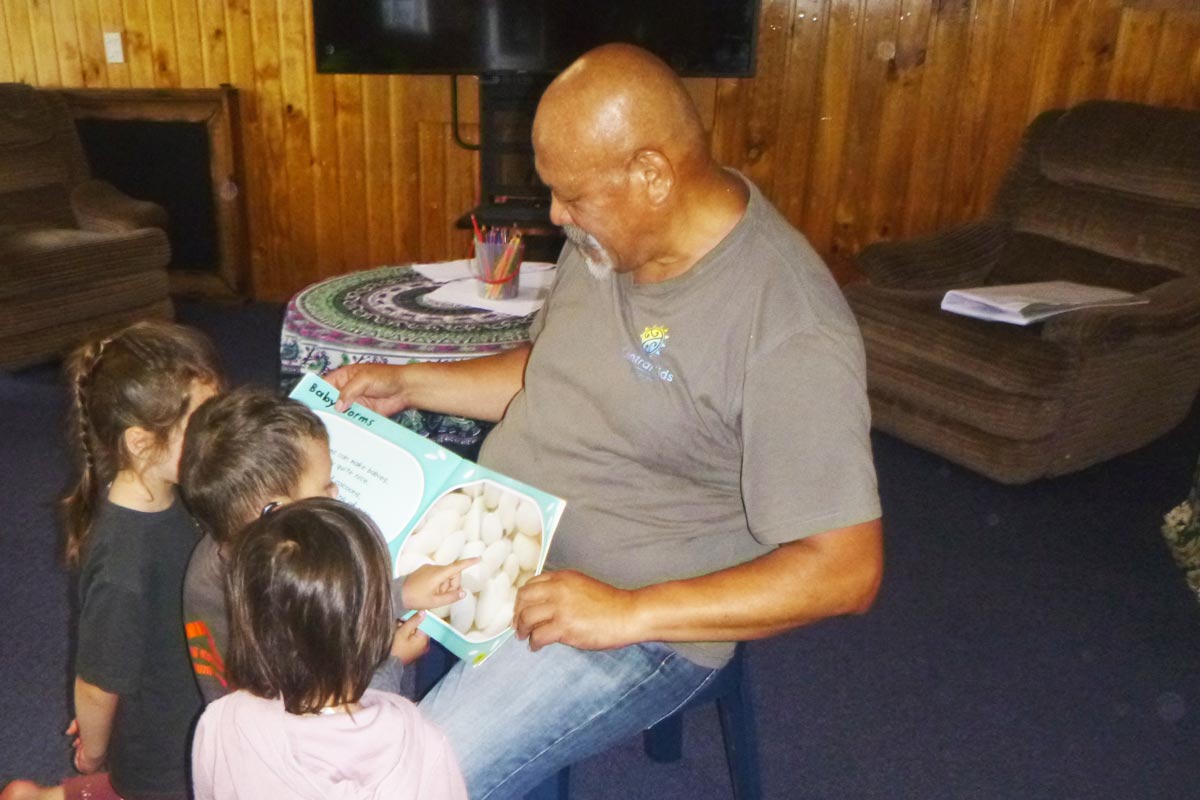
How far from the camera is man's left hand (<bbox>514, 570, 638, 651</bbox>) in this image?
0.96 m

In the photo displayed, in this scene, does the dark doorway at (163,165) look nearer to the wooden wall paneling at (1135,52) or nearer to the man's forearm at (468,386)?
the man's forearm at (468,386)

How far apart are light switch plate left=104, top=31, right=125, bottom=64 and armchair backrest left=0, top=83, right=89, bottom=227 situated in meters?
0.41

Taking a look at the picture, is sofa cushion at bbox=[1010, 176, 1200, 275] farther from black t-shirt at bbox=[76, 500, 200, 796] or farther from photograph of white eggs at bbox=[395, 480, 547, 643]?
black t-shirt at bbox=[76, 500, 200, 796]

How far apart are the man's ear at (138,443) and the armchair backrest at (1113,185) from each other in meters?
2.63

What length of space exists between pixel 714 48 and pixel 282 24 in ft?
5.47

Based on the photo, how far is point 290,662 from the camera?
88 centimetres

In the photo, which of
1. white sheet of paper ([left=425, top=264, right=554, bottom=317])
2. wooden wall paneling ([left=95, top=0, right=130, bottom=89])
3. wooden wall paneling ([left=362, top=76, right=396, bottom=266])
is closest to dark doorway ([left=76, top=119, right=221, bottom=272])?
wooden wall paneling ([left=95, top=0, right=130, bottom=89])

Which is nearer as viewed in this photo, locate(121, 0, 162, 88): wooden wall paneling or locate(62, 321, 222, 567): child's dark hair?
locate(62, 321, 222, 567): child's dark hair

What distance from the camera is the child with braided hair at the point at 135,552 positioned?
3.65ft

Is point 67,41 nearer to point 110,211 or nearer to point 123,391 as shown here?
point 110,211

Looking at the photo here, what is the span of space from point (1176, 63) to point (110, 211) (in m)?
3.58

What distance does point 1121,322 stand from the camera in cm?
246

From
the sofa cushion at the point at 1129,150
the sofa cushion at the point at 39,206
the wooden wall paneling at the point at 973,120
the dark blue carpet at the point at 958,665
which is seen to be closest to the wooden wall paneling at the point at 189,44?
the sofa cushion at the point at 39,206

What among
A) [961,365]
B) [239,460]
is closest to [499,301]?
[239,460]
